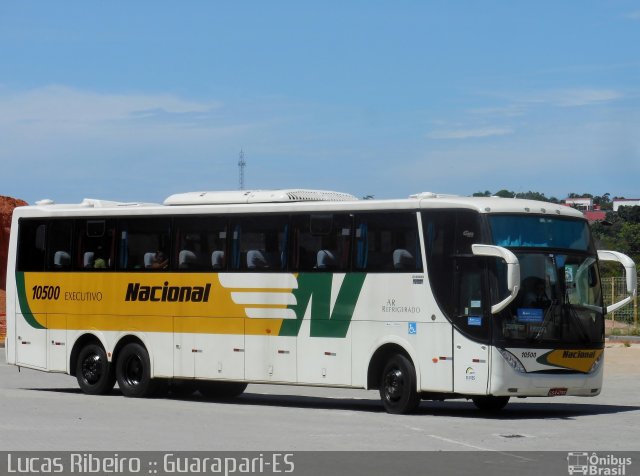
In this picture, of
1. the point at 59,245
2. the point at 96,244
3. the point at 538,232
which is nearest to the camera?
the point at 538,232

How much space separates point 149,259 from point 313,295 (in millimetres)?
3886

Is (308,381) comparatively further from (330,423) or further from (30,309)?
(30,309)

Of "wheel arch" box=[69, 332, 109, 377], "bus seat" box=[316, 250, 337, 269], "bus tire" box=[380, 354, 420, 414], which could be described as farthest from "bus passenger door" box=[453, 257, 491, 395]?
"wheel arch" box=[69, 332, 109, 377]

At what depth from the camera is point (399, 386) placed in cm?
2084

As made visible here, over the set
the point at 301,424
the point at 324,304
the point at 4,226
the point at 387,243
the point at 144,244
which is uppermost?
the point at 4,226

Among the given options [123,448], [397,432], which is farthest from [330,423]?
[123,448]

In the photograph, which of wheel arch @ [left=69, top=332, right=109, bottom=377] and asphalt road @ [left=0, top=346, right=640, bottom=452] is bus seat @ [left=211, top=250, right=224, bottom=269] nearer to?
asphalt road @ [left=0, top=346, right=640, bottom=452]

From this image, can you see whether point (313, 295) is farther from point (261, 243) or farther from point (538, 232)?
point (538, 232)

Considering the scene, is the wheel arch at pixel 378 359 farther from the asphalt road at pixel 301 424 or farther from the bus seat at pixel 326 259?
the bus seat at pixel 326 259

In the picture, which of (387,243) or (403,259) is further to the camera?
(387,243)

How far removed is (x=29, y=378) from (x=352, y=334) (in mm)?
12242

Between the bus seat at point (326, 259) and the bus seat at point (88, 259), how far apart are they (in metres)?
5.46

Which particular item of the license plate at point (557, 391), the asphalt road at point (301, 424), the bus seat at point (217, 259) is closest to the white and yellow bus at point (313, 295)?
the bus seat at point (217, 259)
